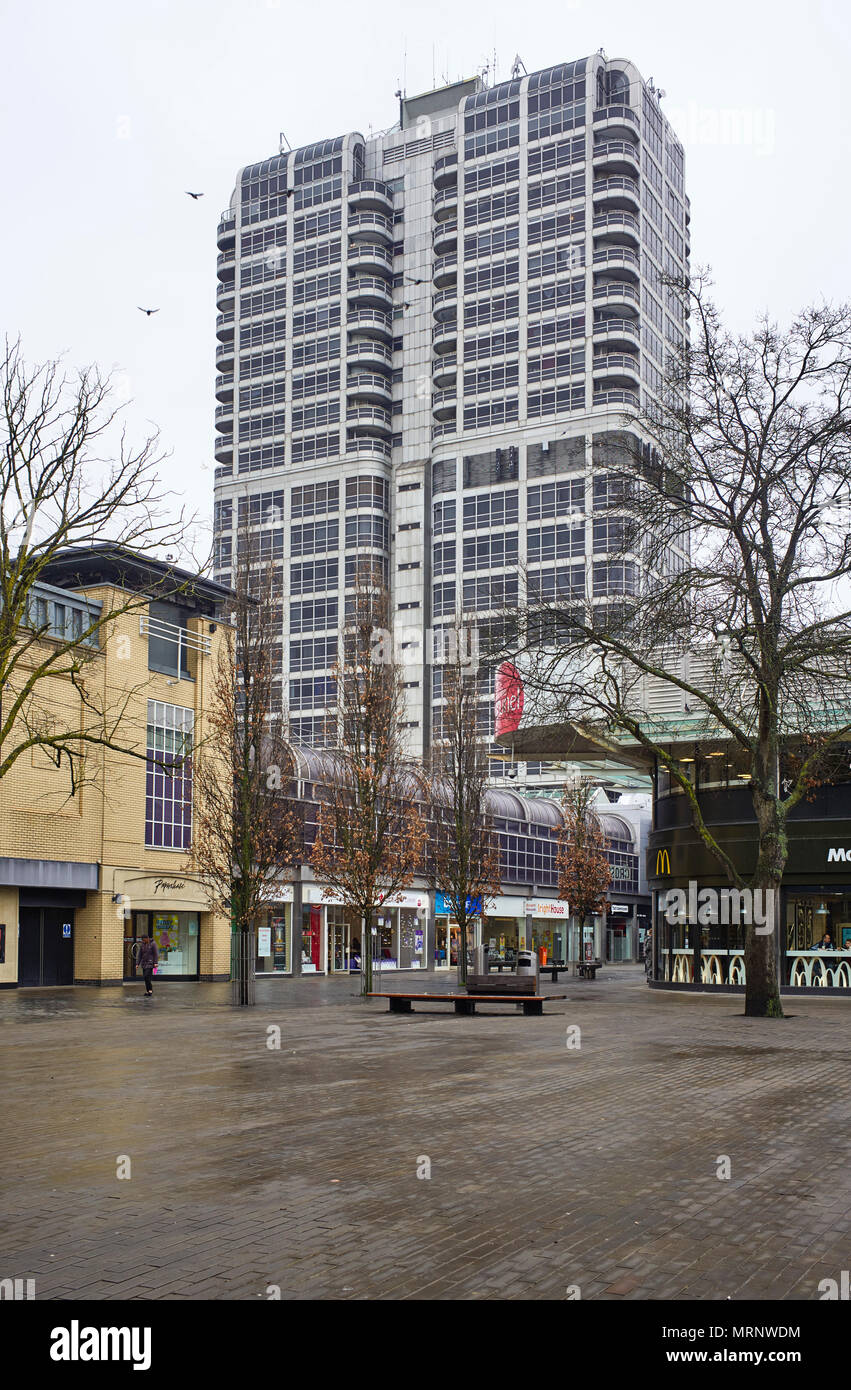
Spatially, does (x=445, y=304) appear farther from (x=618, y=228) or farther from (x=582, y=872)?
(x=582, y=872)

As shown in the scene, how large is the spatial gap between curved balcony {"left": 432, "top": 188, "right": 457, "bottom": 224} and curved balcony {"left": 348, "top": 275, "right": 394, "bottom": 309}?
7781 mm

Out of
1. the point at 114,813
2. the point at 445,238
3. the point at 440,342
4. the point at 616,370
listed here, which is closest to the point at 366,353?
the point at 440,342

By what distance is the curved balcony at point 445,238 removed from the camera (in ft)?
374

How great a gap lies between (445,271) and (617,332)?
62.6 ft

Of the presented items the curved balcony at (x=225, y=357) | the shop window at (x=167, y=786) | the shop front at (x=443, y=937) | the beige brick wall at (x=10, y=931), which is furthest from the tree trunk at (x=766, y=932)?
the curved balcony at (x=225, y=357)

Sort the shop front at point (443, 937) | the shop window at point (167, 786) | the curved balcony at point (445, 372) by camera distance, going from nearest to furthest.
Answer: the shop window at point (167, 786)
the shop front at point (443, 937)
the curved balcony at point (445, 372)

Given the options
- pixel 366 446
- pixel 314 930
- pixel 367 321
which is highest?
pixel 367 321

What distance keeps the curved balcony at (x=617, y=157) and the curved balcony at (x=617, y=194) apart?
705 millimetres

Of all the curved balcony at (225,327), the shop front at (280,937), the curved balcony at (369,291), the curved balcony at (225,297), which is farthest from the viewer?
the curved balcony at (225,297)

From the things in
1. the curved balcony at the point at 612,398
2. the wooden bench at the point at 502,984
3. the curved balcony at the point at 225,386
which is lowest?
the wooden bench at the point at 502,984

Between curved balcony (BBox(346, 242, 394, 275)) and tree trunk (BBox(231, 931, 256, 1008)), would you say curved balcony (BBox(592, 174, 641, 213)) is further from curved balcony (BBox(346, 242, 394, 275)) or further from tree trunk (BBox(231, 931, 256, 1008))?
tree trunk (BBox(231, 931, 256, 1008))

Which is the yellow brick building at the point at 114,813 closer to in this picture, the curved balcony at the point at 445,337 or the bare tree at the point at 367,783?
the bare tree at the point at 367,783

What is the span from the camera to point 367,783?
106ft
